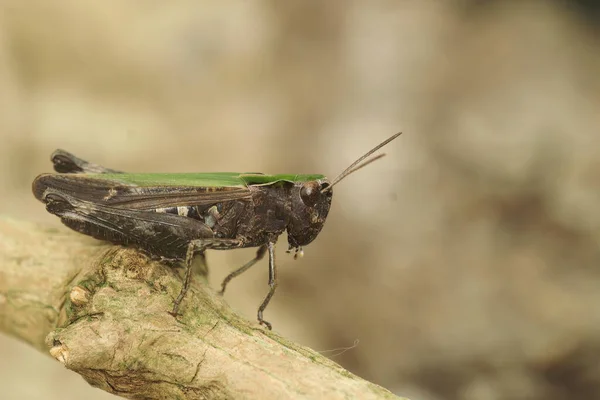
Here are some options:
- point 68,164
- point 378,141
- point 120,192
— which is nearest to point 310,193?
point 120,192

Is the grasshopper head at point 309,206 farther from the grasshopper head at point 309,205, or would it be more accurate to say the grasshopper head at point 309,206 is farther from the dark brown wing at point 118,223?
the dark brown wing at point 118,223

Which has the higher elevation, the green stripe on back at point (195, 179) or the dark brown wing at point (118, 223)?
the green stripe on back at point (195, 179)

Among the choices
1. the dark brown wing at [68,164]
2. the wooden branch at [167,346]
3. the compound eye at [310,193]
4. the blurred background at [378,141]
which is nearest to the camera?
the wooden branch at [167,346]

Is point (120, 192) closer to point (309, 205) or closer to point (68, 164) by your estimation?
point (68, 164)

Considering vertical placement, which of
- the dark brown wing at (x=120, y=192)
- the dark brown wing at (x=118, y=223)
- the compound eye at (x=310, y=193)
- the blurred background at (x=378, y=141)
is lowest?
the dark brown wing at (x=118, y=223)

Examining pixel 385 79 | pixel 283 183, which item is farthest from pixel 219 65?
pixel 283 183

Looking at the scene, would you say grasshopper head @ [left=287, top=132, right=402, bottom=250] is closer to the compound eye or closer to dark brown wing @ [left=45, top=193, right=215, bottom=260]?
the compound eye

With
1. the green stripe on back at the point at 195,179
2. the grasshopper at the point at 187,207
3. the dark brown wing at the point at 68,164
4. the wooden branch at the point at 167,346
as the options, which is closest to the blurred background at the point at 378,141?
the grasshopper at the point at 187,207
